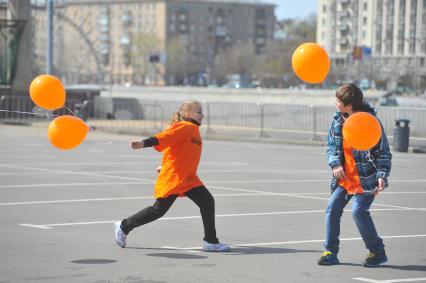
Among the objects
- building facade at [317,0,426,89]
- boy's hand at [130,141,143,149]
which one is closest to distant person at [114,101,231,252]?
boy's hand at [130,141,143,149]

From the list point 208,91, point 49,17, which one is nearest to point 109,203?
point 49,17

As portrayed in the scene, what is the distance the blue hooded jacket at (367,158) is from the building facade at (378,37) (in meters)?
95.2

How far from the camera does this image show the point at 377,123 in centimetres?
931

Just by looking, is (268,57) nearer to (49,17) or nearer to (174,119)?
(49,17)

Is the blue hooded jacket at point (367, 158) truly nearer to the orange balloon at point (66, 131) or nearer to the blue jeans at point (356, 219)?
the blue jeans at point (356, 219)

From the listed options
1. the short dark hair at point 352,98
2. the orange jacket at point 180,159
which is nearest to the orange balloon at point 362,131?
the short dark hair at point 352,98

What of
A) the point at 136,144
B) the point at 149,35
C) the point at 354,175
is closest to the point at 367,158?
the point at 354,175

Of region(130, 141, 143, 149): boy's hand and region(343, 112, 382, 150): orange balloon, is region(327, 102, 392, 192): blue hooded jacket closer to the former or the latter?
region(343, 112, 382, 150): orange balloon

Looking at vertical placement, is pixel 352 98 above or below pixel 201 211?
above

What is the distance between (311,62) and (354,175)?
171 cm

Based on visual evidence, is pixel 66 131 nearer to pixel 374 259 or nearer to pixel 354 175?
pixel 354 175

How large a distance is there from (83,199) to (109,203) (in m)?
0.66

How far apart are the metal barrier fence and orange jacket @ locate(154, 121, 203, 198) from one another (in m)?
20.8

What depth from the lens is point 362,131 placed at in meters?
9.09
